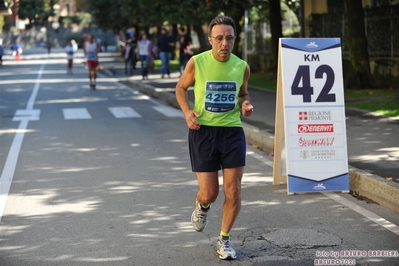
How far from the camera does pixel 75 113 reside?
1981 centimetres

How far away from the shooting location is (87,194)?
9.45 meters

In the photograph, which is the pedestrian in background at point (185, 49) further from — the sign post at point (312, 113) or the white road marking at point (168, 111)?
the sign post at point (312, 113)

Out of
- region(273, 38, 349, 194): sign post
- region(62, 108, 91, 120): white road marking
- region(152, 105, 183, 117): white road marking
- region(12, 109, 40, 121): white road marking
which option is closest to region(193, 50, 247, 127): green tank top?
region(273, 38, 349, 194): sign post

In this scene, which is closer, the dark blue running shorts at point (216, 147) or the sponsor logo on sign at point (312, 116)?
the dark blue running shorts at point (216, 147)

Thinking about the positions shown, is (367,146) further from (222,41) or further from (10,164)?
(222,41)

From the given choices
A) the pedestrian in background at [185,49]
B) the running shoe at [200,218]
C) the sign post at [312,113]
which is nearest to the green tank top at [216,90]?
the running shoe at [200,218]

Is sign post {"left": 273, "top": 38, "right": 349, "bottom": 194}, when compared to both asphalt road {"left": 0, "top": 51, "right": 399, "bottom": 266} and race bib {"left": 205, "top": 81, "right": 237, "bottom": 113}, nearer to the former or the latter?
asphalt road {"left": 0, "top": 51, "right": 399, "bottom": 266}

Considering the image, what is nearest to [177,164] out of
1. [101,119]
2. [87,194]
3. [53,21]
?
[87,194]

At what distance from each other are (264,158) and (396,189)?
159 inches

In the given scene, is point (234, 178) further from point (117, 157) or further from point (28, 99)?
point (28, 99)

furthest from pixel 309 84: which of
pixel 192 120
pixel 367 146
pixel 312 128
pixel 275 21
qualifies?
pixel 275 21

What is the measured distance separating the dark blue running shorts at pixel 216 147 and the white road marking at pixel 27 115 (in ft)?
41.0

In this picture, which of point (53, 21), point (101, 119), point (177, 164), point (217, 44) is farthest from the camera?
point (53, 21)

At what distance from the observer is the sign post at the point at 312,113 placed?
30.7 feet
